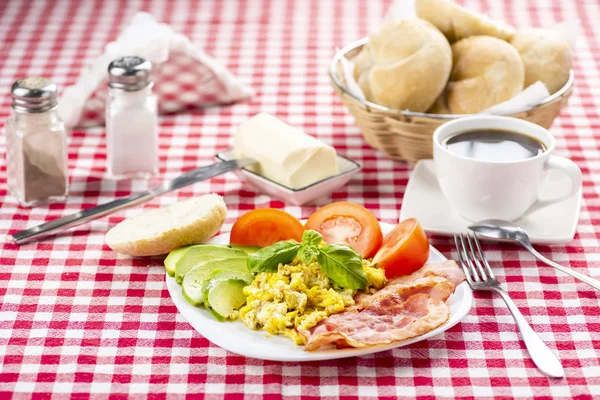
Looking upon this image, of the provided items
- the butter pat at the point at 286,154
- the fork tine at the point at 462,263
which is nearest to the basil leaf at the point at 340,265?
the fork tine at the point at 462,263

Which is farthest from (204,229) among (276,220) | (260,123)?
(260,123)

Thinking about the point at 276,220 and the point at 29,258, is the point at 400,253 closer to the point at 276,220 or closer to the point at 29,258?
the point at 276,220

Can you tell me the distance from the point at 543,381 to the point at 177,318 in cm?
65

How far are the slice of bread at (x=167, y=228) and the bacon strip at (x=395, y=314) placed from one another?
400 mm

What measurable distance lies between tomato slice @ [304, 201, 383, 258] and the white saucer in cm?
18

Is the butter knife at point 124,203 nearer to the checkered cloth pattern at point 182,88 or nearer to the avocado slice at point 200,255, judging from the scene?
the avocado slice at point 200,255

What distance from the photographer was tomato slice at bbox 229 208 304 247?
1694mm

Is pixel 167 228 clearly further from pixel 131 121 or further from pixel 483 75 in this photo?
pixel 483 75

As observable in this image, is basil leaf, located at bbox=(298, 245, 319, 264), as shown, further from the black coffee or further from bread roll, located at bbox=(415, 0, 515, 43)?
bread roll, located at bbox=(415, 0, 515, 43)

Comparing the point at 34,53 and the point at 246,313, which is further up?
the point at 246,313

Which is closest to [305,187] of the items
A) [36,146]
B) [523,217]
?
[523,217]

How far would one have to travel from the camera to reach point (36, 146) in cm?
195

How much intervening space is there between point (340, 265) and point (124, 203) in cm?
65

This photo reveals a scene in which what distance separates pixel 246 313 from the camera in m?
1.46
